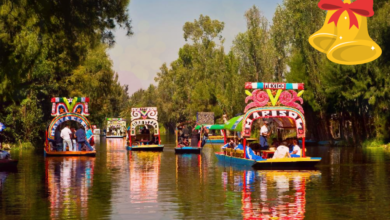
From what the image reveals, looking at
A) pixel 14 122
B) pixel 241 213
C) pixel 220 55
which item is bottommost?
pixel 241 213

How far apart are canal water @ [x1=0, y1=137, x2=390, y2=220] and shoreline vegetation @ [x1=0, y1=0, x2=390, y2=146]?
4455mm

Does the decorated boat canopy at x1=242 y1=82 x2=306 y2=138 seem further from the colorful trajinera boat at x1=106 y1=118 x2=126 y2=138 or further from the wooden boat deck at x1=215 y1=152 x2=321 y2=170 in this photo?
the colorful trajinera boat at x1=106 y1=118 x2=126 y2=138

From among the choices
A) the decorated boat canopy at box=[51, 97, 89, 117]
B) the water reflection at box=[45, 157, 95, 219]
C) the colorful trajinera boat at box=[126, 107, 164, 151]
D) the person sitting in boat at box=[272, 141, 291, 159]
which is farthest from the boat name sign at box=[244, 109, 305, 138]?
the colorful trajinera boat at box=[126, 107, 164, 151]

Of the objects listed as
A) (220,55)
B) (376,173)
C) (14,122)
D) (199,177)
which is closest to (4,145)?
(14,122)

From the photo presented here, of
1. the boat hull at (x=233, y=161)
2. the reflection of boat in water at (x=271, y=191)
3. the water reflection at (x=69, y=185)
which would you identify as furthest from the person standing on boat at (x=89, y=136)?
the reflection of boat in water at (x=271, y=191)

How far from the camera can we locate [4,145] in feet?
176

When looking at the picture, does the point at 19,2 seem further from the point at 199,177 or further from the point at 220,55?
the point at 220,55

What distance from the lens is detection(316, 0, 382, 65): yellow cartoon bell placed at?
51.2ft

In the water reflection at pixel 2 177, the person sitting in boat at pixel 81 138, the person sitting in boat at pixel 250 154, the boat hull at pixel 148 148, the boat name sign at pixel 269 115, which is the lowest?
the water reflection at pixel 2 177

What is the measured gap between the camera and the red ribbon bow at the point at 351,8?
15.8m

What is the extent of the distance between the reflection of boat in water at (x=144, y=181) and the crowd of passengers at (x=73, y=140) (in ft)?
21.6

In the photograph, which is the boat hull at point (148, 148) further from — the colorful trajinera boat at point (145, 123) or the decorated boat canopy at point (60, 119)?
the decorated boat canopy at point (60, 119)

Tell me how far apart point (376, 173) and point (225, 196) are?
10525 millimetres

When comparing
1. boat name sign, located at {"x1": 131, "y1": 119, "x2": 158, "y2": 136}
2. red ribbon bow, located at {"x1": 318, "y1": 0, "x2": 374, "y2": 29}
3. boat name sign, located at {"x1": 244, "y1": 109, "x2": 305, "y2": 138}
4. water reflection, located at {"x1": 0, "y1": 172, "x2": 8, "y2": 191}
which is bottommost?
water reflection, located at {"x1": 0, "y1": 172, "x2": 8, "y2": 191}
